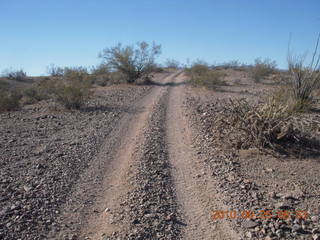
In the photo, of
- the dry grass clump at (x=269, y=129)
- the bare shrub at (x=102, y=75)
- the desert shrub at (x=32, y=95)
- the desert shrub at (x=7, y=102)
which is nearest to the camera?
the dry grass clump at (x=269, y=129)

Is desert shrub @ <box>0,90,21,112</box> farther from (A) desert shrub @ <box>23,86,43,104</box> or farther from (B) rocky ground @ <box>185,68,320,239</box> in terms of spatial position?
(B) rocky ground @ <box>185,68,320,239</box>

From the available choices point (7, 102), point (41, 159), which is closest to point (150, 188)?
point (41, 159)

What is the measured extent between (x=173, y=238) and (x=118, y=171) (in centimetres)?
246

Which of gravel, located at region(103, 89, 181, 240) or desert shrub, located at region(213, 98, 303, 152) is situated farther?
desert shrub, located at region(213, 98, 303, 152)

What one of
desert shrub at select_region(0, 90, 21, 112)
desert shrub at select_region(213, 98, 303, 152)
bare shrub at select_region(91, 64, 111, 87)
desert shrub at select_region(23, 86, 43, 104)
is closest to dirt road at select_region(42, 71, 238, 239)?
desert shrub at select_region(213, 98, 303, 152)

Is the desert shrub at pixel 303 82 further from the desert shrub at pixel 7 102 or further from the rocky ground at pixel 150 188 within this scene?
the desert shrub at pixel 7 102

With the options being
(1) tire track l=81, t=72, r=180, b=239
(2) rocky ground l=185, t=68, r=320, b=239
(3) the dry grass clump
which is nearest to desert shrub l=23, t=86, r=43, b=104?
(1) tire track l=81, t=72, r=180, b=239

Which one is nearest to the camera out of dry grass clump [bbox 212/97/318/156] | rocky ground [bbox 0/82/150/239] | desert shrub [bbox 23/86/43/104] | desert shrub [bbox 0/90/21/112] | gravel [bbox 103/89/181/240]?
gravel [bbox 103/89/181/240]

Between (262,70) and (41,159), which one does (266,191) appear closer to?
(41,159)

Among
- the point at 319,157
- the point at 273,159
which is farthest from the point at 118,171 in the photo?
the point at 319,157

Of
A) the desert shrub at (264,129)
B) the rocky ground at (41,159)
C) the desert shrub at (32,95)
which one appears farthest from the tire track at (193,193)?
the desert shrub at (32,95)

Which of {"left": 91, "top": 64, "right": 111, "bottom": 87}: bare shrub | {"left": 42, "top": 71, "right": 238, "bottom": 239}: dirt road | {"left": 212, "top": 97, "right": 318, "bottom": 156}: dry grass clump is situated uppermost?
{"left": 91, "top": 64, "right": 111, "bottom": 87}: bare shrub

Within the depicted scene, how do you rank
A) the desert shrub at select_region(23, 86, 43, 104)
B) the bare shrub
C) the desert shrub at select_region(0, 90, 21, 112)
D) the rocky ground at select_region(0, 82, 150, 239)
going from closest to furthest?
the rocky ground at select_region(0, 82, 150, 239), the desert shrub at select_region(0, 90, 21, 112), the desert shrub at select_region(23, 86, 43, 104), the bare shrub

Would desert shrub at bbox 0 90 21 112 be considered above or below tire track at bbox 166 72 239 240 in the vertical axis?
above
